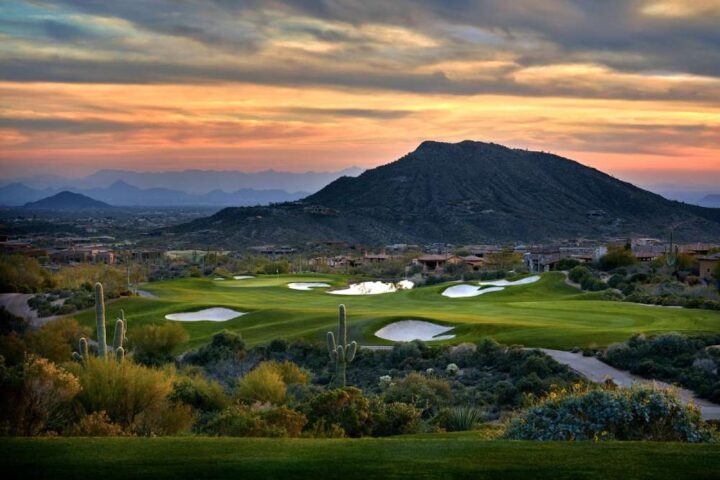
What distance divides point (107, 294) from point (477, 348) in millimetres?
34024

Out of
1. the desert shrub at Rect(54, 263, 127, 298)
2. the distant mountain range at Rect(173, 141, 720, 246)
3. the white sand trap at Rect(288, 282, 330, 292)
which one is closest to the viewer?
the desert shrub at Rect(54, 263, 127, 298)

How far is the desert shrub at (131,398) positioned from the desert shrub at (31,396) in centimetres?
121

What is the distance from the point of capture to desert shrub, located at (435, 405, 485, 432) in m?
17.6

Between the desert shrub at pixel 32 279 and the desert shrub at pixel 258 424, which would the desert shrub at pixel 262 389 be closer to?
the desert shrub at pixel 258 424

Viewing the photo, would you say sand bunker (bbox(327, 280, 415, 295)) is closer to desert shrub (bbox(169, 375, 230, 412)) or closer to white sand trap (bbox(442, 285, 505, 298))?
white sand trap (bbox(442, 285, 505, 298))

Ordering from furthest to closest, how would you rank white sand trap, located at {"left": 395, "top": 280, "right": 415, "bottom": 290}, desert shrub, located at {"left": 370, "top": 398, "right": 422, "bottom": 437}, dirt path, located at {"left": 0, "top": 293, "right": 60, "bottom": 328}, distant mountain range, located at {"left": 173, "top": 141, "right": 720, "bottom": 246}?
1. distant mountain range, located at {"left": 173, "top": 141, "right": 720, "bottom": 246}
2. white sand trap, located at {"left": 395, "top": 280, "right": 415, "bottom": 290}
3. dirt path, located at {"left": 0, "top": 293, "right": 60, "bottom": 328}
4. desert shrub, located at {"left": 370, "top": 398, "right": 422, "bottom": 437}

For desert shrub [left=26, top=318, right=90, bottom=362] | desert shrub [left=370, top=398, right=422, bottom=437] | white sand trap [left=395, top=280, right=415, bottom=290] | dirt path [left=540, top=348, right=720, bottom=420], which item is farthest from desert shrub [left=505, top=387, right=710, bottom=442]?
white sand trap [left=395, top=280, right=415, bottom=290]

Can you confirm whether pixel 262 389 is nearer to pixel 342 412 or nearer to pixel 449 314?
pixel 342 412

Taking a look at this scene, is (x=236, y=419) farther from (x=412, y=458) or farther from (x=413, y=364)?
(x=413, y=364)

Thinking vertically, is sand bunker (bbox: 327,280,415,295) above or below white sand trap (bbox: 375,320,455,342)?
below

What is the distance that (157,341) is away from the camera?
3484 cm

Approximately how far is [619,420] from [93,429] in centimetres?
873

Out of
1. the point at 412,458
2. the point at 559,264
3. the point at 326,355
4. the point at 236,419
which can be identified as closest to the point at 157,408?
the point at 236,419

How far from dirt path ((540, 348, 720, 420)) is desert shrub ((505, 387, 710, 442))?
25.3ft
